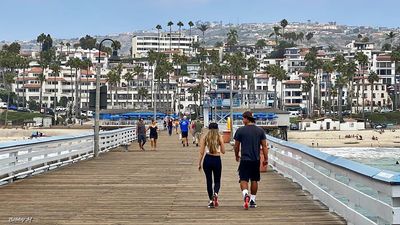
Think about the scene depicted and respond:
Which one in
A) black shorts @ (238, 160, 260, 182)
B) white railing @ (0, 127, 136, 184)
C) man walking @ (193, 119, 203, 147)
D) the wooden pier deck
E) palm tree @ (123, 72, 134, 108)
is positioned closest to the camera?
the wooden pier deck

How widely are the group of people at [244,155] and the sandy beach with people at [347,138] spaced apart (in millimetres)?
73821

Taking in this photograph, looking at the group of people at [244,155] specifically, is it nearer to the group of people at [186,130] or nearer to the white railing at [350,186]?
the white railing at [350,186]

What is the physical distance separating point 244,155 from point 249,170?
297 mm

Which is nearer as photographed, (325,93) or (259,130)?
(259,130)

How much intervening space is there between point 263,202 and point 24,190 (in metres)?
5.02

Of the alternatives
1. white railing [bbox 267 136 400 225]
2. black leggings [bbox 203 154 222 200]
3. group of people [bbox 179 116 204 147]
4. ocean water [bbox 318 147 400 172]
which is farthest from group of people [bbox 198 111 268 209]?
ocean water [bbox 318 147 400 172]

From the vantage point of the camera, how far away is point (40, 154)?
18453 mm

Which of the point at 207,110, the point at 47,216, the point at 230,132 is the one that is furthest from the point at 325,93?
the point at 47,216

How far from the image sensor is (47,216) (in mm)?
10469

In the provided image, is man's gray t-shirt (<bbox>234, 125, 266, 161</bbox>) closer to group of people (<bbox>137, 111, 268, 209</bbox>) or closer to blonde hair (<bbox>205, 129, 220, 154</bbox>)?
group of people (<bbox>137, 111, 268, 209</bbox>)

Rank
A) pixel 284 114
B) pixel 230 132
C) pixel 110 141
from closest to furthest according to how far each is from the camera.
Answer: pixel 110 141 → pixel 230 132 → pixel 284 114

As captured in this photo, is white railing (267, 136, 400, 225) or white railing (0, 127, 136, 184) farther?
white railing (0, 127, 136, 184)

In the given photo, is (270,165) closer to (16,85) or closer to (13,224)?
(13,224)

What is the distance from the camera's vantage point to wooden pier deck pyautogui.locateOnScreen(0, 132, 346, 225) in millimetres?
10258
